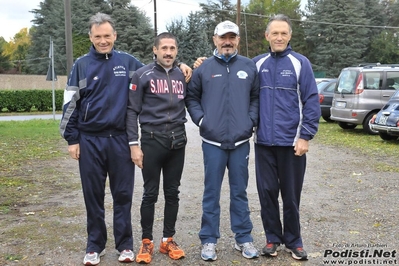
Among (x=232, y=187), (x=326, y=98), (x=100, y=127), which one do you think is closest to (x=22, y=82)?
(x=326, y=98)

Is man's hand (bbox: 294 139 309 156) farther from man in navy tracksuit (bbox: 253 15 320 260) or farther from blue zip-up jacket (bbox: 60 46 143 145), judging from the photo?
blue zip-up jacket (bbox: 60 46 143 145)

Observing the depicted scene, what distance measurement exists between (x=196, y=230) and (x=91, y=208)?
133 cm

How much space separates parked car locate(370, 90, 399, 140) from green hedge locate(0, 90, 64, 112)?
70.2ft

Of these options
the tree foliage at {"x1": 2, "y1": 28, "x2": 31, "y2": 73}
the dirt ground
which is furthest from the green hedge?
the tree foliage at {"x1": 2, "y1": 28, "x2": 31, "y2": 73}

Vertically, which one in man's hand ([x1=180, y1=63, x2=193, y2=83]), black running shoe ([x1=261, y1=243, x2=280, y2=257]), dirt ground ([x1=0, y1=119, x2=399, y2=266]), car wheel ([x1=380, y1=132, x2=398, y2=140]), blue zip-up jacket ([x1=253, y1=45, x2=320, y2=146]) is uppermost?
man's hand ([x1=180, y1=63, x2=193, y2=83])

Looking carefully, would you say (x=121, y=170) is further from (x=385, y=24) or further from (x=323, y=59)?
(x=385, y=24)

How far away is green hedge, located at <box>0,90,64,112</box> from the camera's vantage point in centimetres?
2694

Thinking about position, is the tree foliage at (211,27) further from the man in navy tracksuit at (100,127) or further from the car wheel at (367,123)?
the man in navy tracksuit at (100,127)

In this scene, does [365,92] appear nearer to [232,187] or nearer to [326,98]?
[326,98]

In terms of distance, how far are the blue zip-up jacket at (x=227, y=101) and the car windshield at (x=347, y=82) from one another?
10.4m

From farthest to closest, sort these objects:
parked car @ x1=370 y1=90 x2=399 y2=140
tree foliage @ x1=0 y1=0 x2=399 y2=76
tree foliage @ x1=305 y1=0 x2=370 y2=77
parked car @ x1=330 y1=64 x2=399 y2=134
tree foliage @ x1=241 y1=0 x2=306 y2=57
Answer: tree foliage @ x1=241 y1=0 x2=306 y2=57 → tree foliage @ x1=305 y1=0 x2=370 y2=77 → tree foliage @ x1=0 y1=0 x2=399 y2=76 → parked car @ x1=330 y1=64 x2=399 y2=134 → parked car @ x1=370 y1=90 x2=399 y2=140

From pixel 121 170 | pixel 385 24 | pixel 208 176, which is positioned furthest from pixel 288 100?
pixel 385 24

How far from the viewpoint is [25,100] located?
1086 inches

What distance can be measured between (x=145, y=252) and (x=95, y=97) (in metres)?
1.44
